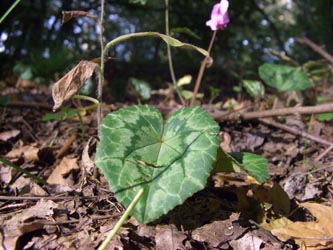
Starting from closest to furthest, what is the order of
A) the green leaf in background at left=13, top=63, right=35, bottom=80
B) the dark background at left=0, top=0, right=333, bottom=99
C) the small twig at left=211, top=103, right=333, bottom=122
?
the small twig at left=211, top=103, right=333, bottom=122, the green leaf in background at left=13, top=63, right=35, bottom=80, the dark background at left=0, top=0, right=333, bottom=99

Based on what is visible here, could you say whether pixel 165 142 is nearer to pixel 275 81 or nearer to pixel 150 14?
pixel 275 81

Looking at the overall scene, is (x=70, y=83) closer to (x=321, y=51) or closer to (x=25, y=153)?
(x=25, y=153)

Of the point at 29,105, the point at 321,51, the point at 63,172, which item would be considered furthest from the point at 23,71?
the point at 321,51

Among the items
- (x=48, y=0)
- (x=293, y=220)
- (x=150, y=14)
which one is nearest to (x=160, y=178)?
(x=293, y=220)

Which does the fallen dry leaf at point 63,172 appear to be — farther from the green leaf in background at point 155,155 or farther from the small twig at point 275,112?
the small twig at point 275,112

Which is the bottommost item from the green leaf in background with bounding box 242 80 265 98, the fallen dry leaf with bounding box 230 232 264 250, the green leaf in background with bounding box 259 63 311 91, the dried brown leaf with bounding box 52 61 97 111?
the green leaf in background with bounding box 242 80 265 98

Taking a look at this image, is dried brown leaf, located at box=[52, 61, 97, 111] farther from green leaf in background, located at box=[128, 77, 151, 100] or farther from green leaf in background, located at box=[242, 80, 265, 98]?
green leaf in background, located at box=[242, 80, 265, 98]

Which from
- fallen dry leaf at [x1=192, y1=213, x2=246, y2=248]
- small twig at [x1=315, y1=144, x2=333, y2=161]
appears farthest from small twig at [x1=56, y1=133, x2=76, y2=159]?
small twig at [x1=315, y1=144, x2=333, y2=161]
